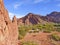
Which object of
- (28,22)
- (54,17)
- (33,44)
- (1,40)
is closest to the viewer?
(1,40)

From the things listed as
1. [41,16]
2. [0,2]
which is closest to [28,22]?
[41,16]

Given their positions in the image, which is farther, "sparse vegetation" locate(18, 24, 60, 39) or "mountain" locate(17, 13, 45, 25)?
"mountain" locate(17, 13, 45, 25)

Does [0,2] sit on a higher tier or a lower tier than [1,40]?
higher

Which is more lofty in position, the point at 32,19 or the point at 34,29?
the point at 32,19

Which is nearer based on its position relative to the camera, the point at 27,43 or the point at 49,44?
the point at 27,43

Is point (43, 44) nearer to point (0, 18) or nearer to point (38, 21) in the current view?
point (0, 18)

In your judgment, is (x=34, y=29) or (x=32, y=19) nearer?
(x=34, y=29)

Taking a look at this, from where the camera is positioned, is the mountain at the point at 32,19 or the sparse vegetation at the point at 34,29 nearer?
the sparse vegetation at the point at 34,29

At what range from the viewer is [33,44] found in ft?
81.5

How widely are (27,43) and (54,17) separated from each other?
77915 millimetres

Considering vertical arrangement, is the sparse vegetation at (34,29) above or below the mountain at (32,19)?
below

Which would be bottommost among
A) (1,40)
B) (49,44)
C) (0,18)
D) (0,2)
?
(49,44)

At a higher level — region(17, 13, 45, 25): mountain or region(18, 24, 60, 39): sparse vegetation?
region(17, 13, 45, 25): mountain

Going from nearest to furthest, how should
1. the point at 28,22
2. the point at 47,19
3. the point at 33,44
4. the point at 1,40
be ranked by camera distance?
the point at 1,40 < the point at 33,44 < the point at 28,22 < the point at 47,19
